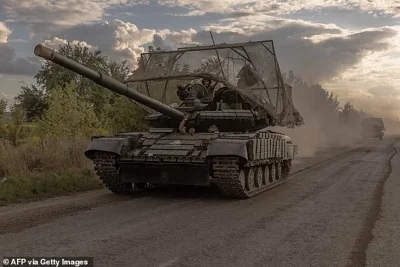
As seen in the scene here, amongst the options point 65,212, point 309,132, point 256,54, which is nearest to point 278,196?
point 256,54

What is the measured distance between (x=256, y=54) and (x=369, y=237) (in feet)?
21.0

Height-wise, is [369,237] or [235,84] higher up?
[235,84]

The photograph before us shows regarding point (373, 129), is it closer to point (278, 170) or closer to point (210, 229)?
point (278, 170)

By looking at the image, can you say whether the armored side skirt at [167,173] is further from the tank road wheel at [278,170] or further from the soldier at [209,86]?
the tank road wheel at [278,170]

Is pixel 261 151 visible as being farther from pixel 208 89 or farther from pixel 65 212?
pixel 65 212

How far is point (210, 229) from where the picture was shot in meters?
7.02

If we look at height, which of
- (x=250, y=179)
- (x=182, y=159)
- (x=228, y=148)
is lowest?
(x=250, y=179)

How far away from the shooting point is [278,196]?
10789 millimetres

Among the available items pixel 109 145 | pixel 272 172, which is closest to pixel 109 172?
pixel 109 145

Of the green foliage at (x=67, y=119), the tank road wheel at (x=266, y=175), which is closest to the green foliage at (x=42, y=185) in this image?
the tank road wheel at (x=266, y=175)

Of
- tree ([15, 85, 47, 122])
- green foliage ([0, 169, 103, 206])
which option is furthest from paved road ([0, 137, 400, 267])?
tree ([15, 85, 47, 122])

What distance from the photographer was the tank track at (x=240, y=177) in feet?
31.2

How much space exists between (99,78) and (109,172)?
218cm

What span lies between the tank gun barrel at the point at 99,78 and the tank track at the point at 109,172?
1425 millimetres
